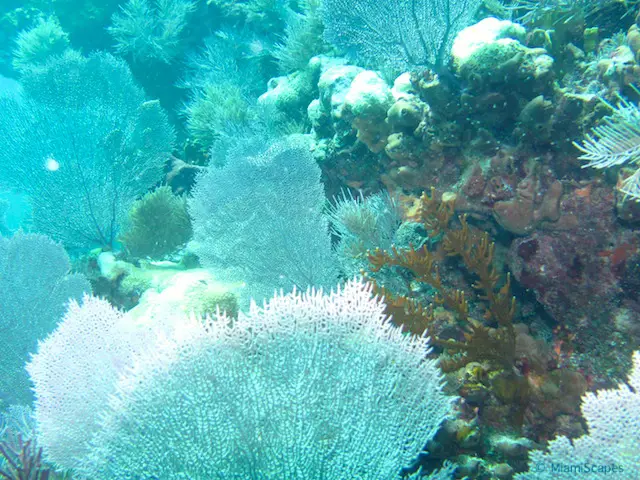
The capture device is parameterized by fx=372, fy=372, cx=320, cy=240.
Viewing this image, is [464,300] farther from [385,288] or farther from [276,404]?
[276,404]

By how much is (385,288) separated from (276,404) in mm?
1685

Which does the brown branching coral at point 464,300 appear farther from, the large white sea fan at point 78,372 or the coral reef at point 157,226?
the coral reef at point 157,226

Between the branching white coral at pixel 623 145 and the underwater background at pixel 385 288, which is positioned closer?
the underwater background at pixel 385 288

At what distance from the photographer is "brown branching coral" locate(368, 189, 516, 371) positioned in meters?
2.93

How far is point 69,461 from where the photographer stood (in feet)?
9.20

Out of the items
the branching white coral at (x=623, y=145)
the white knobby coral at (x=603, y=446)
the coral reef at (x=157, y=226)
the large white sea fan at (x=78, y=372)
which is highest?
the coral reef at (x=157, y=226)

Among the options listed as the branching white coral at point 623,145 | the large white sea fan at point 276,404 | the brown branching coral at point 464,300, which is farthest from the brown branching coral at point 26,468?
the branching white coral at point 623,145

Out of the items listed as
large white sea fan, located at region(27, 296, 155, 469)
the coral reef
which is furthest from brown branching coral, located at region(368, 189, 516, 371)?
the coral reef

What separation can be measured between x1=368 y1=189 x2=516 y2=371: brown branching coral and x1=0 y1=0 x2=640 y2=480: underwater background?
0.07ft

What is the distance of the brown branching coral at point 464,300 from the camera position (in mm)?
2934

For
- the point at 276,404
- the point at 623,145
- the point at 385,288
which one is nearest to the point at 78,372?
the point at 276,404

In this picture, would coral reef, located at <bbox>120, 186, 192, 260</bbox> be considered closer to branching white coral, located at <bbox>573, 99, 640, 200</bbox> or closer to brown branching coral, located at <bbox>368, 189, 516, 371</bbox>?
brown branching coral, located at <bbox>368, 189, 516, 371</bbox>

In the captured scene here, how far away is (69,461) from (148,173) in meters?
5.89

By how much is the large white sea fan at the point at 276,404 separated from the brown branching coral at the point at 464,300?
27.3 inches
